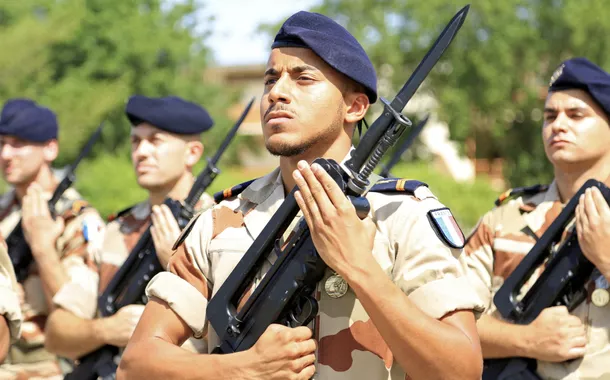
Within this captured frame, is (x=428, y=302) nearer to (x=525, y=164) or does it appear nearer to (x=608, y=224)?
(x=608, y=224)

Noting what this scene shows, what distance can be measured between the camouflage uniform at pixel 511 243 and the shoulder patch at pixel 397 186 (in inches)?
62.9

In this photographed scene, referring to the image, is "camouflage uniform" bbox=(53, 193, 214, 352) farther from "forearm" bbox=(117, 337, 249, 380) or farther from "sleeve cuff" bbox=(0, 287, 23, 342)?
"forearm" bbox=(117, 337, 249, 380)

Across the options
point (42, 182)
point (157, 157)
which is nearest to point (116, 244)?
point (157, 157)

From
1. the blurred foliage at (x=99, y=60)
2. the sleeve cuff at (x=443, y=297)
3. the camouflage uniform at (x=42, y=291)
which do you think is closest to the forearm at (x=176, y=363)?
the sleeve cuff at (x=443, y=297)

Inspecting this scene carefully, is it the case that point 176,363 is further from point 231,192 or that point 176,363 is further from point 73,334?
point 73,334

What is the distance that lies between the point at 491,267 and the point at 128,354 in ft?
7.41

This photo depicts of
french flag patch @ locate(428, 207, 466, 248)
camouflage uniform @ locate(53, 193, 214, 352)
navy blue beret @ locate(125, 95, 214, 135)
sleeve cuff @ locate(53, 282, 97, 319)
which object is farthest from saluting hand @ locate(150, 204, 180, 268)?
french flag patch @ locate(428, 207, 466, 248)

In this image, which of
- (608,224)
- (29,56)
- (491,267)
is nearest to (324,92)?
(608,224)

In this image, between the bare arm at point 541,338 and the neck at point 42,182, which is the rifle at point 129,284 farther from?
the bare arm at point 541,338

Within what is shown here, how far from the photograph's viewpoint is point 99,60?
35.7 m

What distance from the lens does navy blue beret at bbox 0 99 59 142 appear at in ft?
20.4

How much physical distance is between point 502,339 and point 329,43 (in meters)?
1.87

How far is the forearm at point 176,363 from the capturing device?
2.96 metres

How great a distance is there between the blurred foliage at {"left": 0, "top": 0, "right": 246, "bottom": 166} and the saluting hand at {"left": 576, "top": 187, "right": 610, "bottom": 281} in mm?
26221
